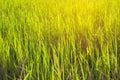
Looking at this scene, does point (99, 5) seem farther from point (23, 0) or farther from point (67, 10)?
point (23, 0)

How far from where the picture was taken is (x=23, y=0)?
2.87 metres

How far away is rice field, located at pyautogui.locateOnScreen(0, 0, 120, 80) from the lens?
107 cm

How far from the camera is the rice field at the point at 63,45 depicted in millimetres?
1069

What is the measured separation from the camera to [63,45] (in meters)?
1.29

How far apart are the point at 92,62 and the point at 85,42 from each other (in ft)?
0.87

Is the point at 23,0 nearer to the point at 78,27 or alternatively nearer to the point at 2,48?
the point at 78,27

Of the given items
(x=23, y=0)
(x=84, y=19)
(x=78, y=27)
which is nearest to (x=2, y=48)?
(x=78, y=27)

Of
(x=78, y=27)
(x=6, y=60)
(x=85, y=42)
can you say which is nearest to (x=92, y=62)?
(x=85, y=42)

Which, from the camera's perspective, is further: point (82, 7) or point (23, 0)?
point (23, 0)

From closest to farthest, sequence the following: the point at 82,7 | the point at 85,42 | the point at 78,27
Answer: the point at 85,42 → the point at 78,27 → the point at 82,7

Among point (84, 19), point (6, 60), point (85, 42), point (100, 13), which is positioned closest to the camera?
point (6, 60)

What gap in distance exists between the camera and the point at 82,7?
2.22m

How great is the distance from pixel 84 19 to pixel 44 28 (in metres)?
0.28

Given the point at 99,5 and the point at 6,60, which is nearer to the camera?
the point at 6,60
